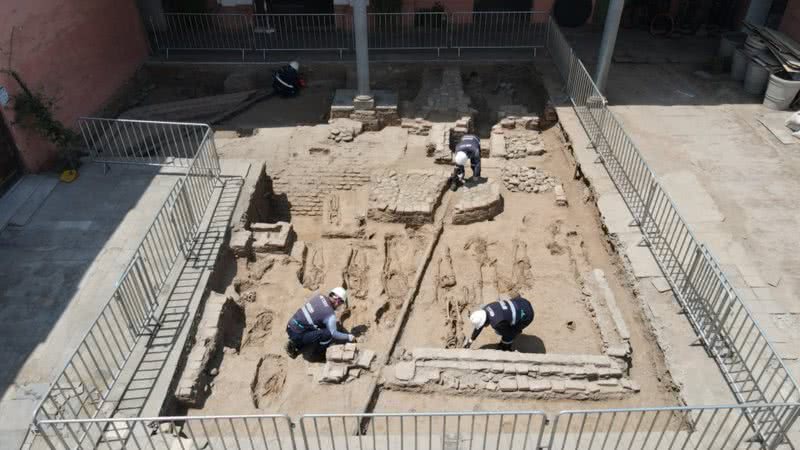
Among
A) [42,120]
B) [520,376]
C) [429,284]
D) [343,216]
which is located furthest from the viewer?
[343,216]

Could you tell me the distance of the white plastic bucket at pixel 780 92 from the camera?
12633 millimetres

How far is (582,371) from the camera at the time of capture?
7.41m

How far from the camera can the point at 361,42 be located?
42.4 ft

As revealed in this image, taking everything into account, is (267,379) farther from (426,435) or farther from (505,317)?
(505,317)

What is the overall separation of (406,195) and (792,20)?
1094cm

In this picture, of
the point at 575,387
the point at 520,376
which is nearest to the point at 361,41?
the point at 520,376

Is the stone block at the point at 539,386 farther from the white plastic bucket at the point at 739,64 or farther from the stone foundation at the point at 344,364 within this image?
the white plastic bucket at the point at 739,64

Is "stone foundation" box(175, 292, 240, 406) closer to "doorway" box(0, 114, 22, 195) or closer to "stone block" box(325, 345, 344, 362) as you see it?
"stone block" box(325, 345, 344, 362)

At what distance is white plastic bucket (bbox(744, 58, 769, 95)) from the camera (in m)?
13.4

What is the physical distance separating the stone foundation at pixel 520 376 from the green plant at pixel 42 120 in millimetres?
7680

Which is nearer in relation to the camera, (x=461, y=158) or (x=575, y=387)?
(x=575, y=387)

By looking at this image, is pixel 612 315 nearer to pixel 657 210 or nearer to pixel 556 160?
pixel 657 210

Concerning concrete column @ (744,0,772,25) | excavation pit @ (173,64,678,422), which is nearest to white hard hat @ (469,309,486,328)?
excavation pit @ (173,64,678,422)

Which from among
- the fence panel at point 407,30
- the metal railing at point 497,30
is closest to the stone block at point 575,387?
the metal railing at point 497,30
